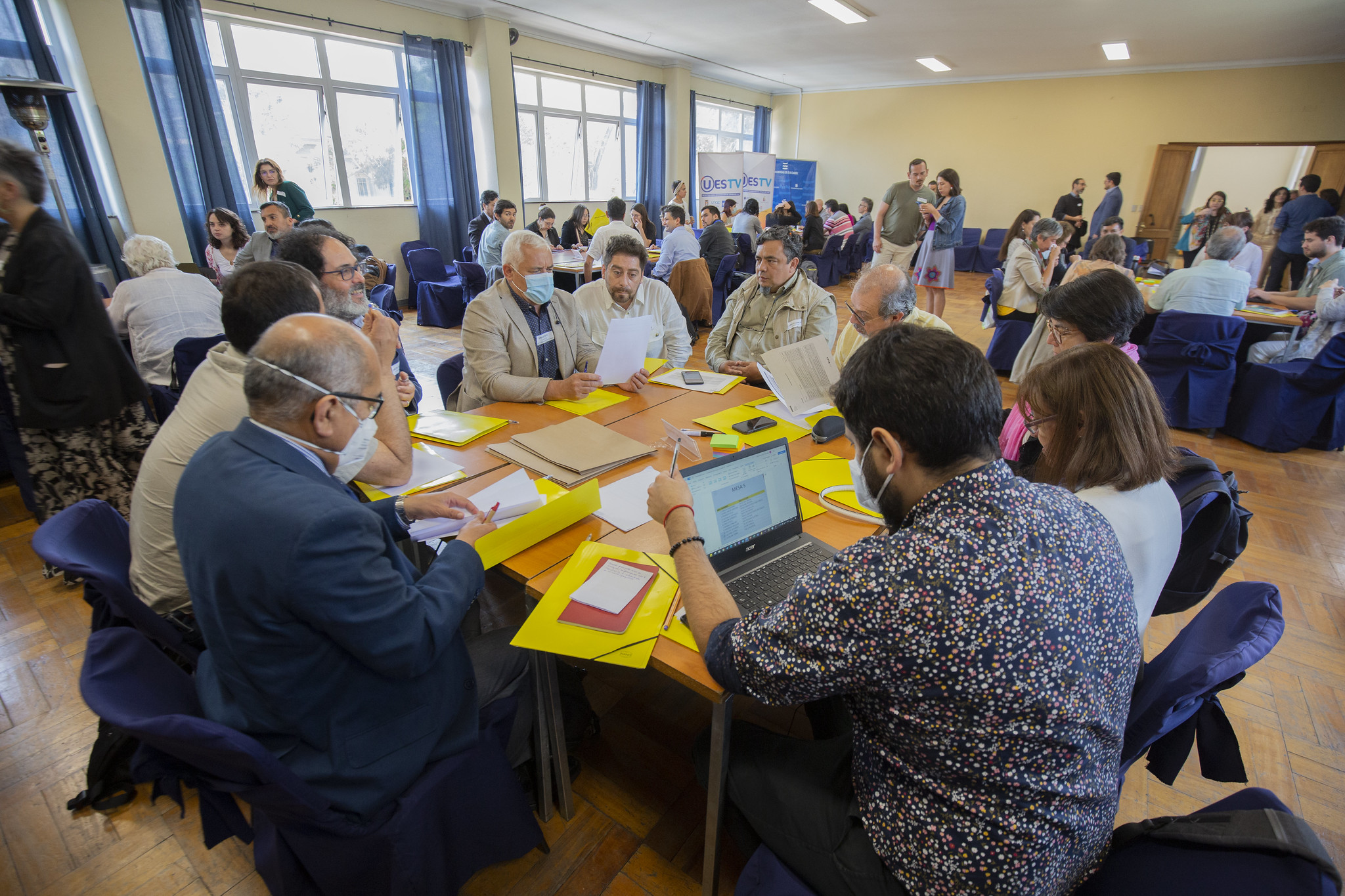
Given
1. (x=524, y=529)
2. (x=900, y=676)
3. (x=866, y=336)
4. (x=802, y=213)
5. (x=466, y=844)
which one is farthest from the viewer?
(x=802, y=213)

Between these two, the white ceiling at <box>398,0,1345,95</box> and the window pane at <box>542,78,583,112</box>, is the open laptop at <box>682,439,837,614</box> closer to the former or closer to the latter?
the white ceiling at <box>398,0,1345,95</box>

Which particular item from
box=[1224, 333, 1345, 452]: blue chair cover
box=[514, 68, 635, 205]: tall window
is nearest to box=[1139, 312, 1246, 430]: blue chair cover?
box=[1224, 333, 1345, 452]: blue chair cover

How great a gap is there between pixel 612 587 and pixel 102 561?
3.53 ft

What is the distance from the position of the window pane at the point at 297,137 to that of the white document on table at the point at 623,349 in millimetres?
6417

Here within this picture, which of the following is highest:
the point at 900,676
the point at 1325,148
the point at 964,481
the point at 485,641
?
the point at 1325,148

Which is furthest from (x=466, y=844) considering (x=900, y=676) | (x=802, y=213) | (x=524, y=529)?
(x=802, y=213)

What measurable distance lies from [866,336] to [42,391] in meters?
3.36

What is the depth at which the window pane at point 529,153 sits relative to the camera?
912cm

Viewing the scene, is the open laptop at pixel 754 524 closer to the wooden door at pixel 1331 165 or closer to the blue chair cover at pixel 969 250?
the blue chair cover at pixel 969 250

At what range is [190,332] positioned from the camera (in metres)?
3.21

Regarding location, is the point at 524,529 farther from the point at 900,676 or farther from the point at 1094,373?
the point at 1094,373

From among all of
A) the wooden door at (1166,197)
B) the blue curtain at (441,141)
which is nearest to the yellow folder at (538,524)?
the blue curtain at (441,141)

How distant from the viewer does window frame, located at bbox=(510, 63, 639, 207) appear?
29.2 ft

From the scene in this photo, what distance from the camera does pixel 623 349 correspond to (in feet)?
8.35
